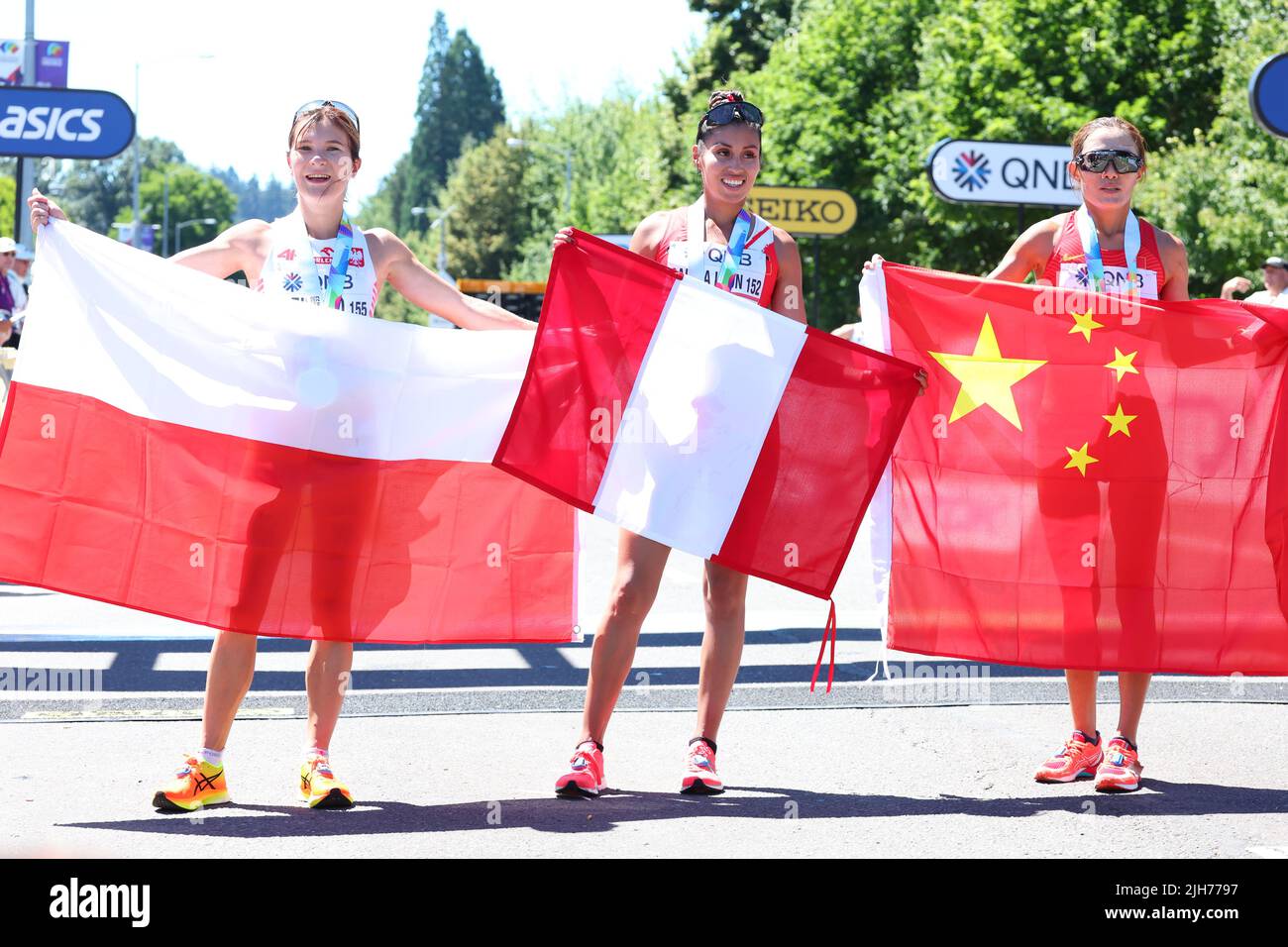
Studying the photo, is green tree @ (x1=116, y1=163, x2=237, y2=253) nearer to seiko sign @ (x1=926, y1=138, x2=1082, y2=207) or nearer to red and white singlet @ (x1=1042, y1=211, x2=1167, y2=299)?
seiko sign @ (x1=926, y1=138, x2=1082, y2=207)

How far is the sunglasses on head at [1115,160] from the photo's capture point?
5734mm

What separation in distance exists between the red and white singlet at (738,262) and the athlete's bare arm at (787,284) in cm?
2

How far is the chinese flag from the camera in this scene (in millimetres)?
5688

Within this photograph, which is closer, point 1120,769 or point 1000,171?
point 1120,769

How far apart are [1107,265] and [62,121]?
477 inches

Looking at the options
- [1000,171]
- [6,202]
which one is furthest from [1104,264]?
[6,202]

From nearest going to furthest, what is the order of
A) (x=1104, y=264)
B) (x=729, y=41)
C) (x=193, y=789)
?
1. (x=193, y=789)
2. (x=1104, y=264)
3. (x=729, y=41)

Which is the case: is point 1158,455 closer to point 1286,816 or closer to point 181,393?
point 1286,816

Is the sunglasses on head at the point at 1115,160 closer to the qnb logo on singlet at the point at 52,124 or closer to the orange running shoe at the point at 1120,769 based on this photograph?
the orange running shoe at the point at 1120,769

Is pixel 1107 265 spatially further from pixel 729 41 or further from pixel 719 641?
pixel 729 41

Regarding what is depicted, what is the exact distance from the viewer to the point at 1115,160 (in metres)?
5.73

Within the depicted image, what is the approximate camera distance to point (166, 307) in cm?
549

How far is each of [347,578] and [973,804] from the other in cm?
208

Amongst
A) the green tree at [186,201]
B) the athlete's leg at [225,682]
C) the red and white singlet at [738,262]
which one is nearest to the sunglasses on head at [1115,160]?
the red and white singlet at [738,262]
